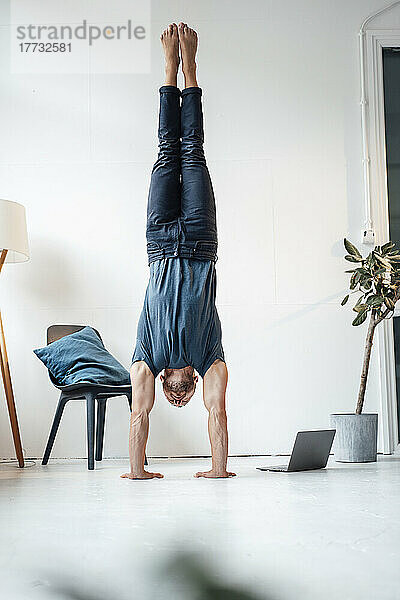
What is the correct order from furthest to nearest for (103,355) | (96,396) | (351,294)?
(351,294)
(103,355)
(96,396)

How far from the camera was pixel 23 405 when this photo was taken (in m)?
4.80

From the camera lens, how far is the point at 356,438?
13.3 ft

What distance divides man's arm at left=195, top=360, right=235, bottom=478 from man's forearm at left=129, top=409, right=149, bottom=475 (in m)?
0.30

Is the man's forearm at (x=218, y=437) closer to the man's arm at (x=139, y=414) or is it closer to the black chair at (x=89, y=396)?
the man's arm at (x=139, y=414)

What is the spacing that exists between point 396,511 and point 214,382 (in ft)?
4.21

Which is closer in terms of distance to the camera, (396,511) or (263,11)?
(396,511)

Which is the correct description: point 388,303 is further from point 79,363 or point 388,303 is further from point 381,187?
point 79,363

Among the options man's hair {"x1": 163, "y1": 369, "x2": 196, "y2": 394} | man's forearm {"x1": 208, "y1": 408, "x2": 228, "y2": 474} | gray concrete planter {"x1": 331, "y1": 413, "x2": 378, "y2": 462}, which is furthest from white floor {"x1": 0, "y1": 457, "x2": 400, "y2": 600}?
gray concrete planter {"x1": 331, "y1": 413, "x2": 378, "y2": 462}

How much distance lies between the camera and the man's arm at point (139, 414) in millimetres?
3107

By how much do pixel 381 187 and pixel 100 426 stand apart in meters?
2.63

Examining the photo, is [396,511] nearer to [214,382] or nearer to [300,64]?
[214,382]

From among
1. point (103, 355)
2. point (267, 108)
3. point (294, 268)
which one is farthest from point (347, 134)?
point (103, 355)

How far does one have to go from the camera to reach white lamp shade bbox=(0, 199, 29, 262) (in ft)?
13.9

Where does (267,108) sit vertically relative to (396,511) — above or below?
above
